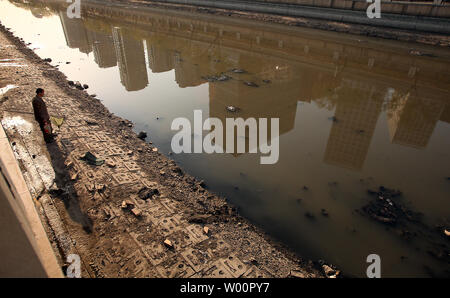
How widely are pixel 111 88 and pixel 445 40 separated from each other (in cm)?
2982

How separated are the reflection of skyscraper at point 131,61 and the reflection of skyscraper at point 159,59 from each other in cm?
58

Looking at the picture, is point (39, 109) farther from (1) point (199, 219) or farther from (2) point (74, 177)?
(1) point (199, 219)

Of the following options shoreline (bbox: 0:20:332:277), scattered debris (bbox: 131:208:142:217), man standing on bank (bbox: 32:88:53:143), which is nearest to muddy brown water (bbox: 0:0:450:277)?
shoreline (bbox: 0:20:332:277)

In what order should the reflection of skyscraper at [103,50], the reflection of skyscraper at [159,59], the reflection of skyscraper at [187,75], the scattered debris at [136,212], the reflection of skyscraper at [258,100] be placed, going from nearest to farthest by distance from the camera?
A: the scattered debris at [136,212]
the reflection of skyscraper at [258,100]
the reflection of skyscraper at [187,75]
the reflection of skyscraper at [159,59]
the reflection of skyscraper at [103,50]

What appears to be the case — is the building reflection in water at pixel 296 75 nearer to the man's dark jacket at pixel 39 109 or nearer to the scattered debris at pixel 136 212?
the scattered debris at pixel 136 212

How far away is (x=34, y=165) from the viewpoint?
648 cm

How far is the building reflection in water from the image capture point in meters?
10.6

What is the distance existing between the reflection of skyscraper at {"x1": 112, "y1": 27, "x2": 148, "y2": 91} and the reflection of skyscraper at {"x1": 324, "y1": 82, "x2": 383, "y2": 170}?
10.5m

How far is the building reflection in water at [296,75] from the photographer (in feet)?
34.8

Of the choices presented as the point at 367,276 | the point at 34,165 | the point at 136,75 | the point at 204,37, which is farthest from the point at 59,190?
the point at 204,37

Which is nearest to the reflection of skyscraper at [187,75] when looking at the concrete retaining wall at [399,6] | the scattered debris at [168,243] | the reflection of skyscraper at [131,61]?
the reflection of skyscraper at [131,61]

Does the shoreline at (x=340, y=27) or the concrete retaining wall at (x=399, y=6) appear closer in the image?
the shoreline at (x=340, y=27)

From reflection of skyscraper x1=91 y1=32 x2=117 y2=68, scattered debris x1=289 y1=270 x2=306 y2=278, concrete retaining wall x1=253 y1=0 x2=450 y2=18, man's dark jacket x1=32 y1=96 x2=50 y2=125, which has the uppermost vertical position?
concrete retaining wall x1=253 y1=0 x2=450 y2=18

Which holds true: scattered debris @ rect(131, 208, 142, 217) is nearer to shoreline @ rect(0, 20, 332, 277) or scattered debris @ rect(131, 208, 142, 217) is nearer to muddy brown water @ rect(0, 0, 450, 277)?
shoreline @ rect(0, 20, 332, 277)
